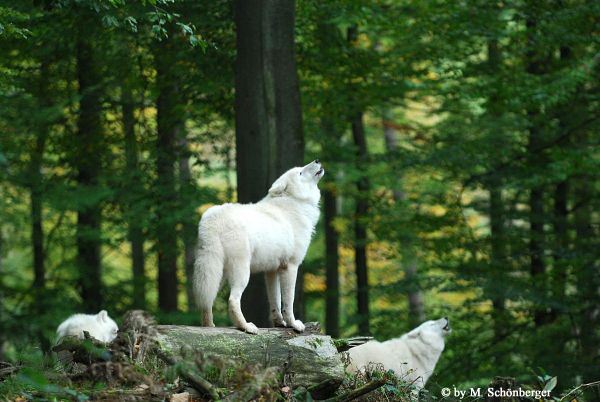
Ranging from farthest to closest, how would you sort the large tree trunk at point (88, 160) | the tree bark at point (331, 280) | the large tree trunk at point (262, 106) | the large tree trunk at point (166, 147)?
the tree bark at point (331, 280) < the large tree trunk at point (88, 160) < the large tree trunk at point (166, 147) < the large tree trunk at point (262, 106)

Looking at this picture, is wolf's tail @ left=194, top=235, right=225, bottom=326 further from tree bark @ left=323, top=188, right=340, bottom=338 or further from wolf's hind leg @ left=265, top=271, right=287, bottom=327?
tree bark @ left=323, top=188, right=340, bottom=338

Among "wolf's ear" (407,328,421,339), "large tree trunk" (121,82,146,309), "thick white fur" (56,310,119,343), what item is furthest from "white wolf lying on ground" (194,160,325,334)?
"large tree trunk" (121,82,146,309)

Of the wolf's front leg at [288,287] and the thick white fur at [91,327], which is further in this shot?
the thick white fur at [91,327]

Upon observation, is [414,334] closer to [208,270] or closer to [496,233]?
[208,270]

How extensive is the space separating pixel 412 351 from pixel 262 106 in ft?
12.2

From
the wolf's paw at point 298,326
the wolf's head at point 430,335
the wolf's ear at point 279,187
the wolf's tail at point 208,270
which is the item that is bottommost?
the wolf's head at point 430,335

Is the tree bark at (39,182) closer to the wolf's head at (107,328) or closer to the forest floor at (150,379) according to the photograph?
the wolf's head at (107,328)

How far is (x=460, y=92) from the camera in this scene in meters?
15.0

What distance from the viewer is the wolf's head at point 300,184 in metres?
8.97

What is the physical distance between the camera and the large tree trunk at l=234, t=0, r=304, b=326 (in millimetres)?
10906

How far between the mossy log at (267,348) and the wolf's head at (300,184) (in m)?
1.84

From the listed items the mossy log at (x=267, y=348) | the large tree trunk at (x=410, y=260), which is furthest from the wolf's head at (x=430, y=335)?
the large tree trunk at (x=410, y=260)

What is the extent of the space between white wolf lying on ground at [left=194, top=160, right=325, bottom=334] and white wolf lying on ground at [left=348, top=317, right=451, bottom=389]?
1.04 meters

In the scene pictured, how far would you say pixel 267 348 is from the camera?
7.38m
